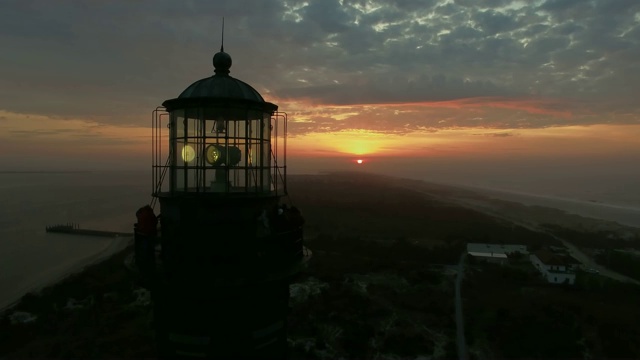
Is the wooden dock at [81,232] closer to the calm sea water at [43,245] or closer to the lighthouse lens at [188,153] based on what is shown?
the calm sea water at [43,245]

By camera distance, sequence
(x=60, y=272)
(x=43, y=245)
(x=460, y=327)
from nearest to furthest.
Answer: (x=460, y=327) < (x=60, y=272) < (x=43, y=245)

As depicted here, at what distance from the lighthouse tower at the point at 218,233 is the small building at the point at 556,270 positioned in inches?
1213

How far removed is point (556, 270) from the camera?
31.2 meters

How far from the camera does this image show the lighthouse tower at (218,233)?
5473 mm

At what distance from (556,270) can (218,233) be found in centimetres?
3233

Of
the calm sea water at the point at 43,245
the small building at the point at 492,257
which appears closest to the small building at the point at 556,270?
the small building at the point at 492,257

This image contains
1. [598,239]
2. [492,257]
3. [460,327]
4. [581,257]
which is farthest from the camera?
[598,239]

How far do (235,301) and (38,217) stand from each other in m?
79.5

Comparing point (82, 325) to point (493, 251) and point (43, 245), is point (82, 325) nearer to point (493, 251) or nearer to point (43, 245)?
point (43, 245)

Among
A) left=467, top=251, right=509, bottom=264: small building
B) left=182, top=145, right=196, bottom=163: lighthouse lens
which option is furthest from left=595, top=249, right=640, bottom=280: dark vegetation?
left=182, top=145, right=196, bottom=163: lighthouse lens

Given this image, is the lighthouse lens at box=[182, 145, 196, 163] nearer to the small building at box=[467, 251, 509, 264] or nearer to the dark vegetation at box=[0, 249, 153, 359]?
the dark vegetation at box=[0, 249, 153, 359]

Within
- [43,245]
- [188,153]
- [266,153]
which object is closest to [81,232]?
[43,245]

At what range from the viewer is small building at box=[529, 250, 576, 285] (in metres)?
30.6

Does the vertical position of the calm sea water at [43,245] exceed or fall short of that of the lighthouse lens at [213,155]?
it falls short
